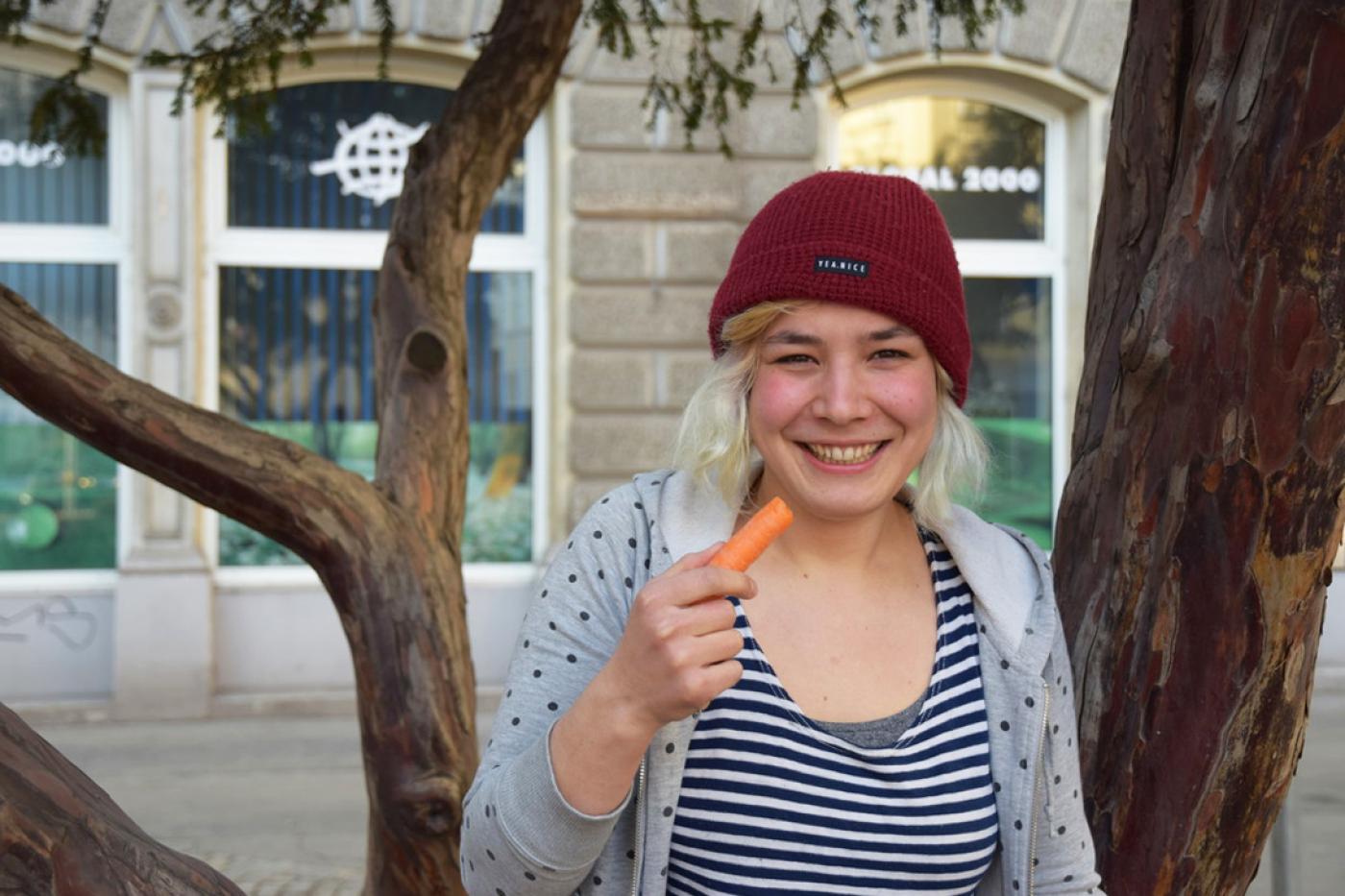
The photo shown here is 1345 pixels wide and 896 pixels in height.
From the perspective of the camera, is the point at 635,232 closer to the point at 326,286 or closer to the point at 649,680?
the point at 326,286

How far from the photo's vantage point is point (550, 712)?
1.63 meters

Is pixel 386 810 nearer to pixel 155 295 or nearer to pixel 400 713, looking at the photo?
pixel 400 713

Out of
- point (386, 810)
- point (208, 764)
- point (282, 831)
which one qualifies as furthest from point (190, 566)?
point (386, 810)

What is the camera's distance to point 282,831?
6551 millimetres

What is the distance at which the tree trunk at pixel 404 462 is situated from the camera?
2746mm

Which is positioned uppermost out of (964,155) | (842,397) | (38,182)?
(964,155)

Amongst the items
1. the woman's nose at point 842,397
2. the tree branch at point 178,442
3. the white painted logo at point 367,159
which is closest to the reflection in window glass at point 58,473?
the white painted logo at point 367,159

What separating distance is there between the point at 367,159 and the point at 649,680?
329 inches

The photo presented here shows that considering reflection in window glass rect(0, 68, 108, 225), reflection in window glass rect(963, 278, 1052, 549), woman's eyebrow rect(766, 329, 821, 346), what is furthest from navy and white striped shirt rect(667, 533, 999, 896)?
reflection in window glass rect(963, 278, 1052, 549)

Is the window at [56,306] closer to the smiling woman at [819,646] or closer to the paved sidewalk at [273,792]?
the paved sidewalk at [273,792]

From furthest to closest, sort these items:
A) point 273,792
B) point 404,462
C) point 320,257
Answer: point 320,257
point 273,792
point 404,462

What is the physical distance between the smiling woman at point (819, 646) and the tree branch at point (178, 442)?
1.20 meters

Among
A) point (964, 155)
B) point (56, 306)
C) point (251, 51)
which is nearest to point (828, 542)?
point (251, 51)

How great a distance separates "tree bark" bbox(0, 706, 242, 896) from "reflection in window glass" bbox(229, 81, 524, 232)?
7951mm
